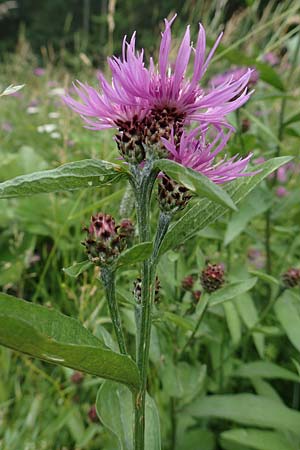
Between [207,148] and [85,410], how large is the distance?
0.87m

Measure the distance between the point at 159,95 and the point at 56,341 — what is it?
0.98 feet

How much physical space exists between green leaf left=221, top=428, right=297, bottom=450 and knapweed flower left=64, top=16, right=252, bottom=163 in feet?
2.10

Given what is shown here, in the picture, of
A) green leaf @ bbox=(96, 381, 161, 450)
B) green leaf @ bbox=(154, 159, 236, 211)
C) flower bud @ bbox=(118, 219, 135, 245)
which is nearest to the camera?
green leaf @ bbox=(154, 159, 236, 211)

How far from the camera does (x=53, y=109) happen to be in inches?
169

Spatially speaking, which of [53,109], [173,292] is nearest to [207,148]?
[173,292]

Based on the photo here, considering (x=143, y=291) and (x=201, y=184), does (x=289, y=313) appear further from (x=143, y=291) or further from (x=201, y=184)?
(x=201, y=184)

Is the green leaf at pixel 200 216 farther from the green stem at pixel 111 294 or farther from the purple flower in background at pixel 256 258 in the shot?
the purple flower in background at pixel 256 258

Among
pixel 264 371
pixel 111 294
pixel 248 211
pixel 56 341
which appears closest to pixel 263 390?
pixel 264 371

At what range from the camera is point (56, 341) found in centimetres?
49

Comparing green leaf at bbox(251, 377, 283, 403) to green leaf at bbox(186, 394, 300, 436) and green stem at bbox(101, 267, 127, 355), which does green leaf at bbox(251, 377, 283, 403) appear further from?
green stem at bbox(101, 267, 127, 355)

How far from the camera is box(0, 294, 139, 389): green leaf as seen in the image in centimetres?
48

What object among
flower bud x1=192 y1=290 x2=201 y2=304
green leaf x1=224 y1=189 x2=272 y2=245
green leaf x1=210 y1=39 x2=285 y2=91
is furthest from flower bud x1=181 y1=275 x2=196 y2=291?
green leaf x1=210 y1=39 x2=285 y2=91

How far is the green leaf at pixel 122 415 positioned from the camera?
0.72 metres

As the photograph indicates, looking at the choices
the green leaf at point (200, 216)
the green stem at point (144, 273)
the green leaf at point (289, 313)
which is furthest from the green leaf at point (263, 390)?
the green leaf at point (200, 216)
